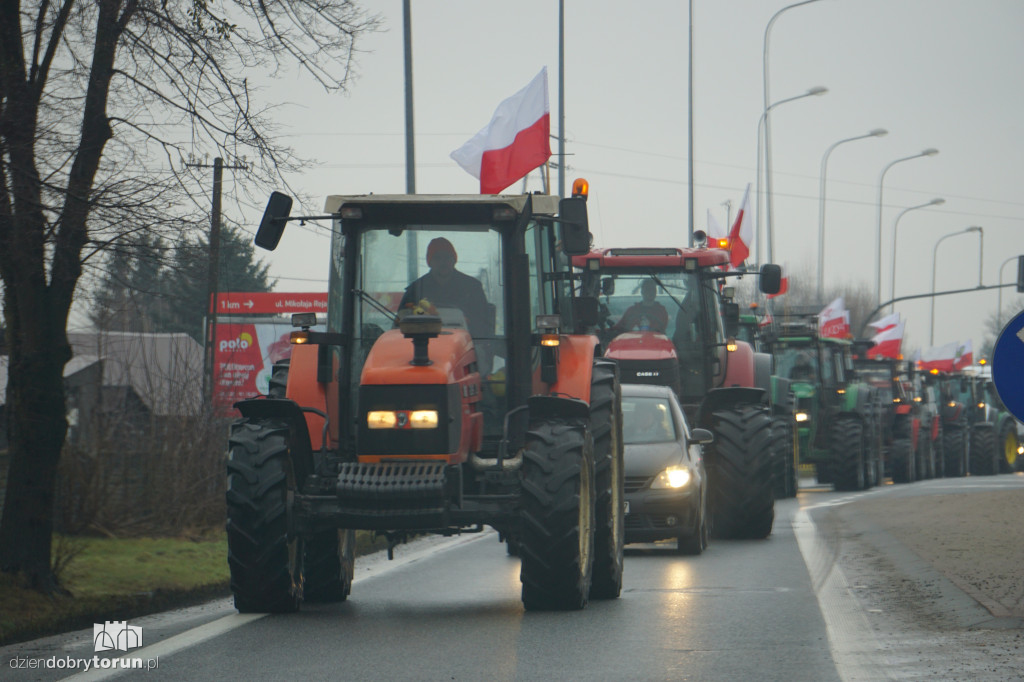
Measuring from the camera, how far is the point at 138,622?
1005 cm

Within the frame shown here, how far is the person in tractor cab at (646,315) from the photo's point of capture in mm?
18828

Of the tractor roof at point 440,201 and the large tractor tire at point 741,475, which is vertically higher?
the tractor roof at point 440,201

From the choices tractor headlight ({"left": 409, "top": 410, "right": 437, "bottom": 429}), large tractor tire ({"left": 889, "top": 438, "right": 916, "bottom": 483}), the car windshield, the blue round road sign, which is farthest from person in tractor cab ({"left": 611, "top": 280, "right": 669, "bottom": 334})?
large tractor tire ({"left": 889, "top": 438, "right": 916, "bottom": 483})

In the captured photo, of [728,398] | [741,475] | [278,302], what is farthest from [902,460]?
[278,302]

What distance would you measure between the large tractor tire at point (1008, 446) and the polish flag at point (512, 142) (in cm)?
2753

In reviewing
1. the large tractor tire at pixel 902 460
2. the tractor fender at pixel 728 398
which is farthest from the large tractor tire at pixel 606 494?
the large tractor tire at pixel 902 460

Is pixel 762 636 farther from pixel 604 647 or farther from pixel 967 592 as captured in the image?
pixel 967 592

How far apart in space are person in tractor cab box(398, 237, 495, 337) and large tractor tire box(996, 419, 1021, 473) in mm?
36016

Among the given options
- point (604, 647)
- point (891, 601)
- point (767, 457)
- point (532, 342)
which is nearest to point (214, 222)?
point (532, 342)

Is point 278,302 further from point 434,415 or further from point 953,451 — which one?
point 434,415

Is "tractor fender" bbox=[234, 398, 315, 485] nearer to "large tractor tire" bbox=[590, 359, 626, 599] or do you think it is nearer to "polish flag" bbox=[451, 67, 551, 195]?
"large tractor tire" bbox=[590, 359, 626, 599]

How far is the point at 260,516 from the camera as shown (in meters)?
9.77

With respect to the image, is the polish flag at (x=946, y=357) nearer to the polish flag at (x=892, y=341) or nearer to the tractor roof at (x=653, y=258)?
the polish flag at (x=892, y=341)

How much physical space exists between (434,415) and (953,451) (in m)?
32.9
